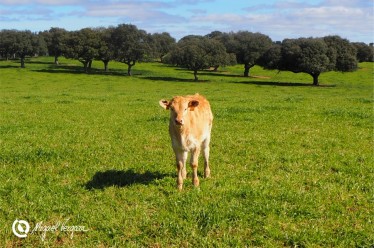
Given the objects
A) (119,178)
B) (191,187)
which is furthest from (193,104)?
(119,178)

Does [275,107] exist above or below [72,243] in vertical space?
above

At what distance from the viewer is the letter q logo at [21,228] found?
7.82 metres

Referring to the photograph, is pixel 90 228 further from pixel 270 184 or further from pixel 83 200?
pixel 270 184

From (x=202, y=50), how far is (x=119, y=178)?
71698mm

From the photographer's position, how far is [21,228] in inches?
316

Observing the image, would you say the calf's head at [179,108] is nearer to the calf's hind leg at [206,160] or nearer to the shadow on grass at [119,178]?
the calf's hind leg at [206,160]

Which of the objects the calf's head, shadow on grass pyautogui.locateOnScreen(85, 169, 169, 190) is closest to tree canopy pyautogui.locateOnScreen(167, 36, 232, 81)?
shadow on grass pyautogui.locateOnScreen(85, 169, 169, 190)

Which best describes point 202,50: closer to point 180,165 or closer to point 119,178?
point 119,178

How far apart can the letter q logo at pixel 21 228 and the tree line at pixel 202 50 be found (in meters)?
68.4

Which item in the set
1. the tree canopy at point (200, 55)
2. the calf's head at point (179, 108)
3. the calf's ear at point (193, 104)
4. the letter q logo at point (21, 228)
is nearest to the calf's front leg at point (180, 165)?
the calf's head at point (179, 108)

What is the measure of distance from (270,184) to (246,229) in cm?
261

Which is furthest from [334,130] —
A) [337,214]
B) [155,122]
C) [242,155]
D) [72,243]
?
[72,243]

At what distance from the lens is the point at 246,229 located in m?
7.89

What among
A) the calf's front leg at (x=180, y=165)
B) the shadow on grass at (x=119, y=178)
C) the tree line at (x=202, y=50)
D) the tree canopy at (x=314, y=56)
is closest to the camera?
the calf's front leg at (x=180, y=165)
